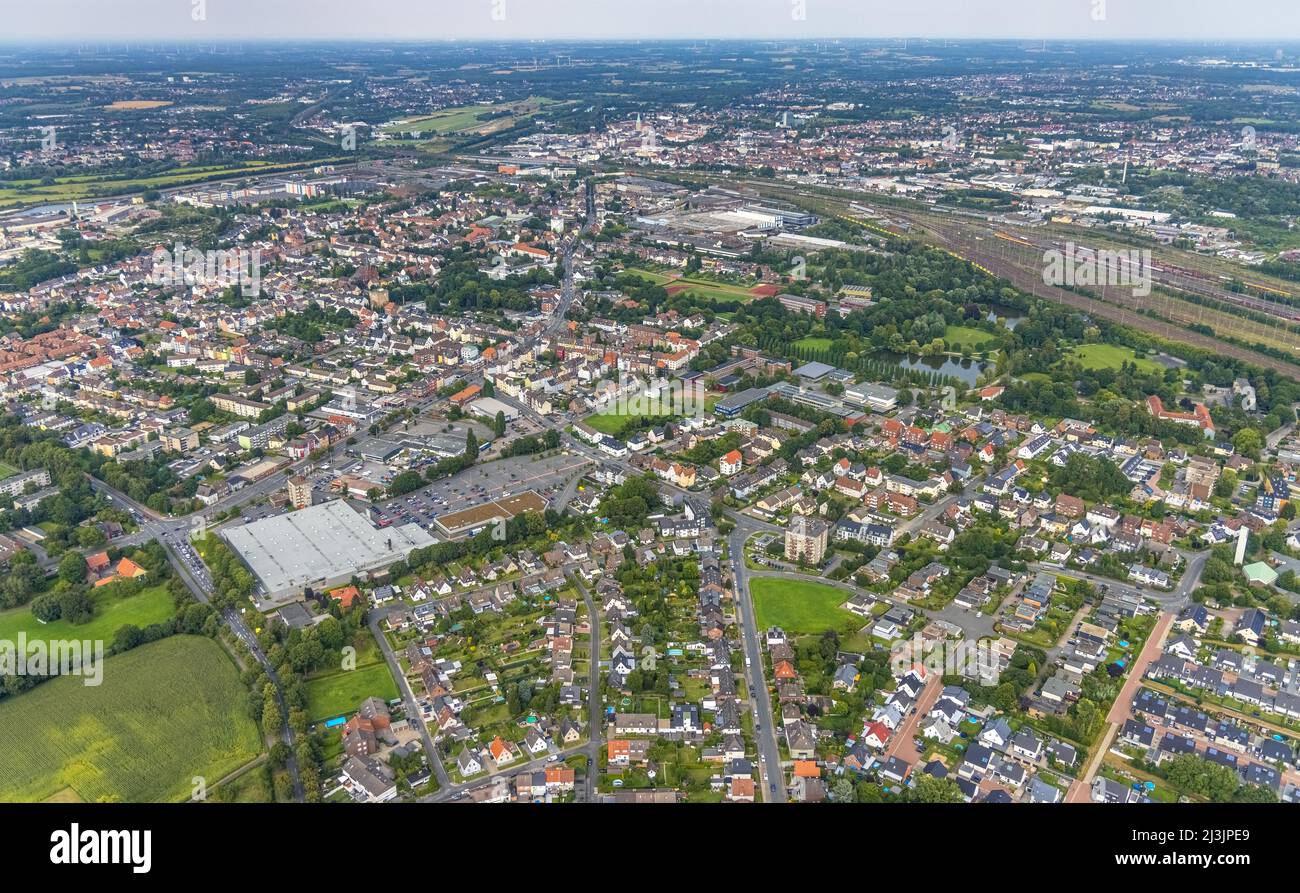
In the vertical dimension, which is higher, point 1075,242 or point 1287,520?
point 1075,242

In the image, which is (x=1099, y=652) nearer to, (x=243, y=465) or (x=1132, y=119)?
(x=243, y=465)

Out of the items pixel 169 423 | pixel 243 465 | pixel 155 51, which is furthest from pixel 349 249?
pixel 155 51

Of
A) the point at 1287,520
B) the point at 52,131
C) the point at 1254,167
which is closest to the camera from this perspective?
the point at 1287,520

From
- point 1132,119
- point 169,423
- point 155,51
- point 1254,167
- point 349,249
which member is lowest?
point 169,423

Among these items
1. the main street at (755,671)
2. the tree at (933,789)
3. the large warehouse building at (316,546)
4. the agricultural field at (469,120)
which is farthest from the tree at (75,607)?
the agricultural field at (469,120)

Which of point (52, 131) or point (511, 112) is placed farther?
point (511, 112)

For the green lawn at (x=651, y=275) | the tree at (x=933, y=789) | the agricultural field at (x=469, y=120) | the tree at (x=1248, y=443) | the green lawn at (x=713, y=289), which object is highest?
the agricultural field at (x=469, y=120)

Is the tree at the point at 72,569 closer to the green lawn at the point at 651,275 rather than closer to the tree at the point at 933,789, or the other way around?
the tree at the point at 933,789
